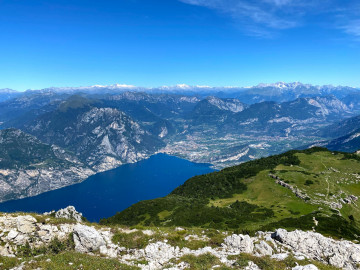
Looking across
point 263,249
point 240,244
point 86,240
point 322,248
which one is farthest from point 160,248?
point 322,248

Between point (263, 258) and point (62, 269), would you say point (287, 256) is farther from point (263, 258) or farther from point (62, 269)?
point (62, 269)

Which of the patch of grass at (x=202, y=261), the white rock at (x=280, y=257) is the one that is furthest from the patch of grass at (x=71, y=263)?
→ the white rock at (x=280, y=257)

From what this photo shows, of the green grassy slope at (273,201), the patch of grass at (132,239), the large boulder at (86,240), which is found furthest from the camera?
the green grassy slope at (273,201)

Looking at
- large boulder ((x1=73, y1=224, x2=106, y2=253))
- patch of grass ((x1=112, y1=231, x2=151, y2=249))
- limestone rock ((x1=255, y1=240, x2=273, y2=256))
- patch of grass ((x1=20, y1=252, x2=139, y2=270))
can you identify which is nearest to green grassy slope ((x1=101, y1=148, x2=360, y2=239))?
limestone rock ((x1=255, y1=240, x2=273, y2=256))

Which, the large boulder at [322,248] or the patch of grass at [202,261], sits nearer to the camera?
the patch of grass at [202,261]

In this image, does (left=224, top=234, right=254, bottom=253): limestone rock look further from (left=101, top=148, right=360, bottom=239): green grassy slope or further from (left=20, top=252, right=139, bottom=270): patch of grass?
(left=101, top=148, right=360, bottom=239): green grassy slope

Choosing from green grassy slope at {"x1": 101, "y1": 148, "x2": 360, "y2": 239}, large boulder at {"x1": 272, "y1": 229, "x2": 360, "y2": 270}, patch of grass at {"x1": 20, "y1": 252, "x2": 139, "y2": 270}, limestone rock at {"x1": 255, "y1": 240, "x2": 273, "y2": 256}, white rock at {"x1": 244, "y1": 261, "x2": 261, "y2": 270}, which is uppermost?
patch of grass at {"x1": 20, "y1": 252, "x2": 139, "y2": 270}

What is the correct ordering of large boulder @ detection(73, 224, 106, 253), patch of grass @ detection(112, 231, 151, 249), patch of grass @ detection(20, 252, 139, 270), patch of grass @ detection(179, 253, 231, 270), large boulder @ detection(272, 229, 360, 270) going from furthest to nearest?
patch of grass @ detection(112, 231, 151, 249) < large boulder @ detection(272, 229, 360, 270) < large boulder @ detection(73, 224, 106, 253) < patch of grass @ detection(179, 253, 231, 270) < patch of grass @ detection(20, 252, 139, 270)

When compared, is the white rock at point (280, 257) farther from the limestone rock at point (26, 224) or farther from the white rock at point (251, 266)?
the limestone rock at point (26, 224)

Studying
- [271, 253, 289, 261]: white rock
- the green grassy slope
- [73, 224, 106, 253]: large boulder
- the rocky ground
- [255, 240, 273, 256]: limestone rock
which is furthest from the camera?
the green grassy slope
